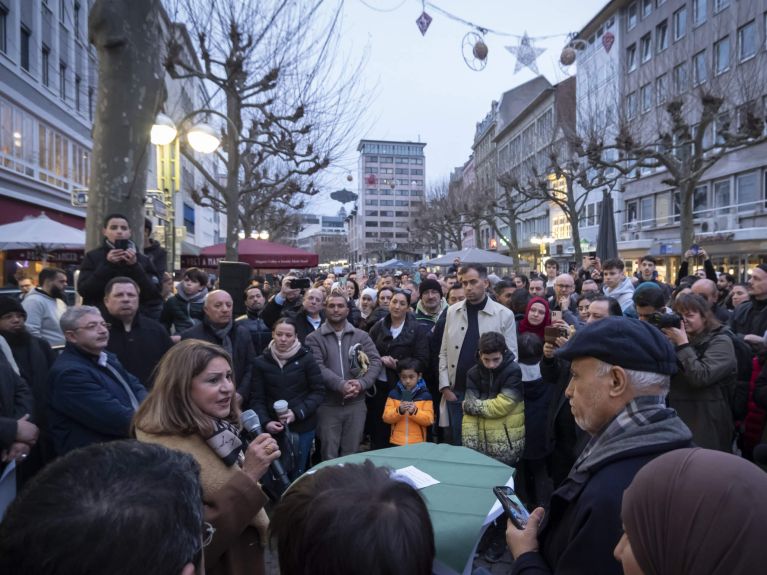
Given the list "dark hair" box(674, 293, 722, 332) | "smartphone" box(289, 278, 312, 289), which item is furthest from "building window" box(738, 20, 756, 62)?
"dark hair" box(674, 293, 722, 332)

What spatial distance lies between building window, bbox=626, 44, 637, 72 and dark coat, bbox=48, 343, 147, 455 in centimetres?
4065

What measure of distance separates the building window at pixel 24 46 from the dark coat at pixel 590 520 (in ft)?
70.2

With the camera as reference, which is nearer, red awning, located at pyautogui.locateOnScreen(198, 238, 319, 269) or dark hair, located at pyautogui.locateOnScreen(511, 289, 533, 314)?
dark hair, located at pyautogui.locateOnScreen(511, 289, 533, 314)

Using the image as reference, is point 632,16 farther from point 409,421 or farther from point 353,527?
point 353,527

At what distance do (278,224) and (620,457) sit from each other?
35.5 m

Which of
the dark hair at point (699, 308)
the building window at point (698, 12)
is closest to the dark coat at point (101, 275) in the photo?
the dark hair at point (699, 308)

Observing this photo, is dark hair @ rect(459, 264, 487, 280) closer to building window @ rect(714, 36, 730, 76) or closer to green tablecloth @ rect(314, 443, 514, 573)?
green tablecloth @ rect(314, 443, 514, 573)

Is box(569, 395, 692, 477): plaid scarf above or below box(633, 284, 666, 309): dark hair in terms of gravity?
below

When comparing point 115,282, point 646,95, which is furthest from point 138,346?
point 646,95

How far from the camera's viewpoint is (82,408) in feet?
9.63

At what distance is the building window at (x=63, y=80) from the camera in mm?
20203

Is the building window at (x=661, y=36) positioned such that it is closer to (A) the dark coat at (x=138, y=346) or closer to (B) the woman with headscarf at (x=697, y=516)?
(A) the dark coat at (x=138, y=346)

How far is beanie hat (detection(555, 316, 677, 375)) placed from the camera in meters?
1.81

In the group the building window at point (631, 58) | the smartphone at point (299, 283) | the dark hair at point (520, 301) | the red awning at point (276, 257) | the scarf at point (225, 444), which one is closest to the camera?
the scarf at point (225, 444)
